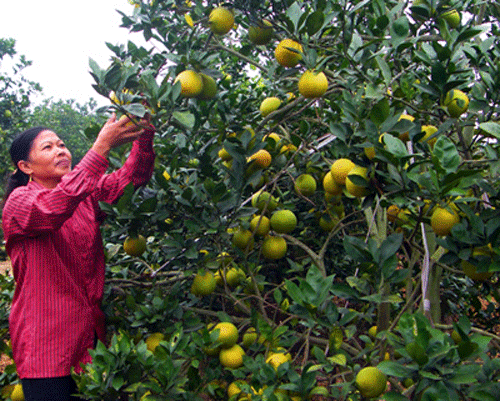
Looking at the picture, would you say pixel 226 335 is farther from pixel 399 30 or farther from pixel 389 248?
pixel 399 30

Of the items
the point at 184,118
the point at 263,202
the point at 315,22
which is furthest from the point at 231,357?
the point at 315,22

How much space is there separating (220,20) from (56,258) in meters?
1.12

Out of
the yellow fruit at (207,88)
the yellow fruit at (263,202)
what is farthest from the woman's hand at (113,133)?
the yellow fruit at (263,202)

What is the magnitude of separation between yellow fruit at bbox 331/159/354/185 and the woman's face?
1.17 metres

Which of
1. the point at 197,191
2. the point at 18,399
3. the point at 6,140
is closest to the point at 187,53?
the point at 197,191

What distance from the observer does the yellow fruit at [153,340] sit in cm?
172

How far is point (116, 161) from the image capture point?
2197mm

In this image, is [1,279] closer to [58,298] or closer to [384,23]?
[58,298]

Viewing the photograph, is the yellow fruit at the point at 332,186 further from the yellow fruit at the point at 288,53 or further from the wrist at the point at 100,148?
the wrist at the point at 100,148

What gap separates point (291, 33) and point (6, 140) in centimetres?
632

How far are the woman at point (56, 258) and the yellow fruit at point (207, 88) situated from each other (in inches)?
11.3

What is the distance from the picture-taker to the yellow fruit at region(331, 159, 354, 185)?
145 centimetres

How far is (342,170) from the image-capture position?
57.2 inches

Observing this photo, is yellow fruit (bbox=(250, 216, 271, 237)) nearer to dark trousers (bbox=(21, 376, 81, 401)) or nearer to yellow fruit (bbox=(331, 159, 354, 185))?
yellow fruit (bbox=(331, 159, 354, 185))
